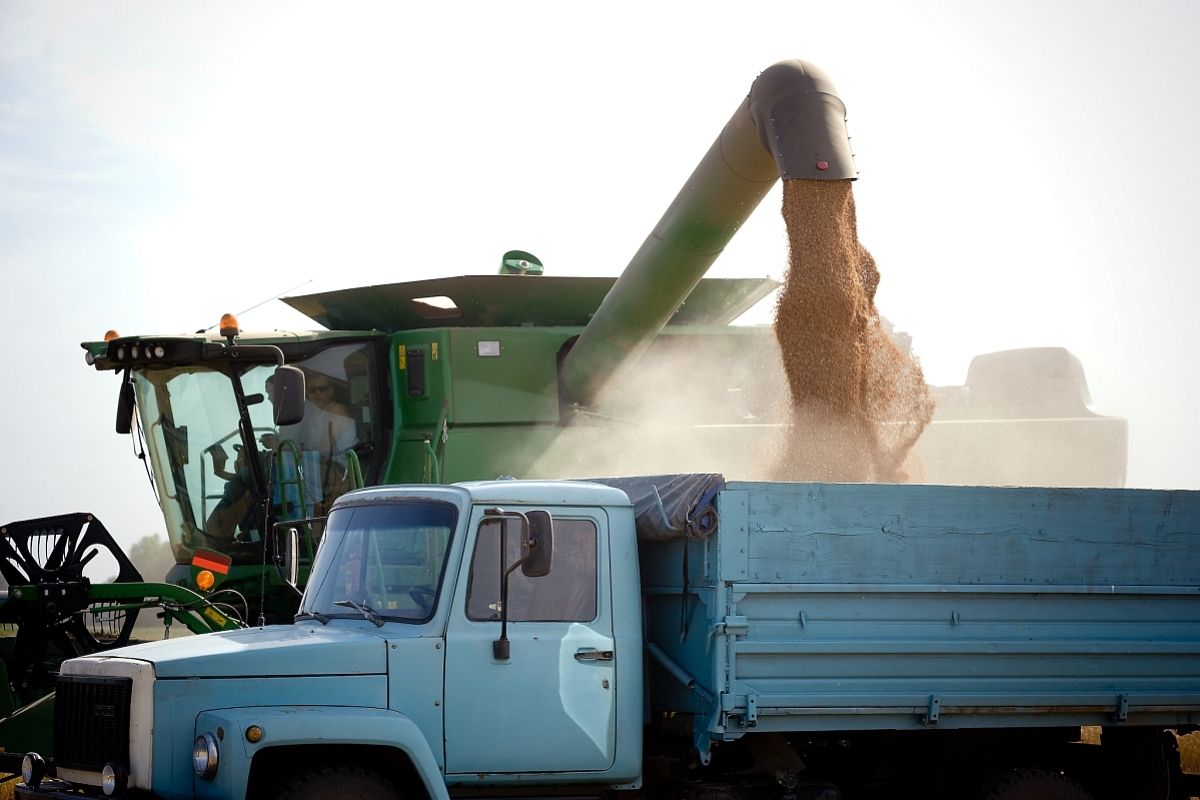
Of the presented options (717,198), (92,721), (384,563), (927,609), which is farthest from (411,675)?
(717,198)

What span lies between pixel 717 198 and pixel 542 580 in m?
4.23

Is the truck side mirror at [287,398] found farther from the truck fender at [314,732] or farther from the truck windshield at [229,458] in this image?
the truck fender at [314,732]

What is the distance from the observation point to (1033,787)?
23.8ft

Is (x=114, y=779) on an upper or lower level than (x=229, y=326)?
lower

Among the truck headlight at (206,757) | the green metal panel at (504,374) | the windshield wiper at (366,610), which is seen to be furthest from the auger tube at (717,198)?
the truck headlight at (206,757)

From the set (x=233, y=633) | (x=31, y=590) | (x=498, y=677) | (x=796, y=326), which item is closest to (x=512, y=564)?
(x=498, y=677)

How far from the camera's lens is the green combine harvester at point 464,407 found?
1021 cm

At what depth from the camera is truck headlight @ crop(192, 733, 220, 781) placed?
5688 millimetres

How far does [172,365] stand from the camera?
1126 centimetres

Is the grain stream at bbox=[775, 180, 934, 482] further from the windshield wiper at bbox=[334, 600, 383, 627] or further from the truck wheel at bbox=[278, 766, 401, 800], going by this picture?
the truck wheel at bbox=[278, 766, 401, 800]

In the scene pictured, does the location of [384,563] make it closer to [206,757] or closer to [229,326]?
[206,757]

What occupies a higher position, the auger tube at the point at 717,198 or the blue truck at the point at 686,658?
the auger tube at the point at 717,198

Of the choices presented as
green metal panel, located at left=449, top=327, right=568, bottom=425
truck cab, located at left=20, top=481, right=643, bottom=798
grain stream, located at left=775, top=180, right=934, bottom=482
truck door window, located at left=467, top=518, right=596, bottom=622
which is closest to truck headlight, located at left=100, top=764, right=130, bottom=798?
truck cab, located at left=20, top=481, right=643, bottom=798

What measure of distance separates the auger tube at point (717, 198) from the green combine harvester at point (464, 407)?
0.07 ft
